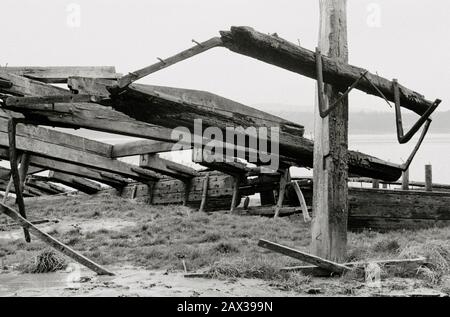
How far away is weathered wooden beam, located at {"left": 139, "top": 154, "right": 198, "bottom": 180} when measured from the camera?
526 inches

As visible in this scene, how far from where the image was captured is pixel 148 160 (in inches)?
524

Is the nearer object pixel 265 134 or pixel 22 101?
pixel 22 101

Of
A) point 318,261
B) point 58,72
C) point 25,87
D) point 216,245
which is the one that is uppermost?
point 58,72

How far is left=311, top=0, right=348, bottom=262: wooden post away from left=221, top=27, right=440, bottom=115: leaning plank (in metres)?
0.23

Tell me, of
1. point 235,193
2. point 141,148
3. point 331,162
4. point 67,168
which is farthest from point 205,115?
point 67,168

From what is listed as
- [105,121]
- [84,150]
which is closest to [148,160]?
[84,150]

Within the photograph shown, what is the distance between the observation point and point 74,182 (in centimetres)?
A: 1847

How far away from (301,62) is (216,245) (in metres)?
3.07

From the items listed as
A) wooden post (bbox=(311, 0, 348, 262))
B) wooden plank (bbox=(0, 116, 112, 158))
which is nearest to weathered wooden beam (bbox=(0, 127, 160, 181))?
wooden plank (bbox=(0, 116, 112, 158))

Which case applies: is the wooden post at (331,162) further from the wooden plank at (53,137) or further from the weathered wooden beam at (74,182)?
the weathered wooden beam at (74,182)

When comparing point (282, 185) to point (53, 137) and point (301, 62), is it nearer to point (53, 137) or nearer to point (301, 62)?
point (53, 137)

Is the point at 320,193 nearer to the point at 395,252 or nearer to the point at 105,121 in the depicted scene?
the point at 395,252

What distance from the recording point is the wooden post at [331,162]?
6492 mm
